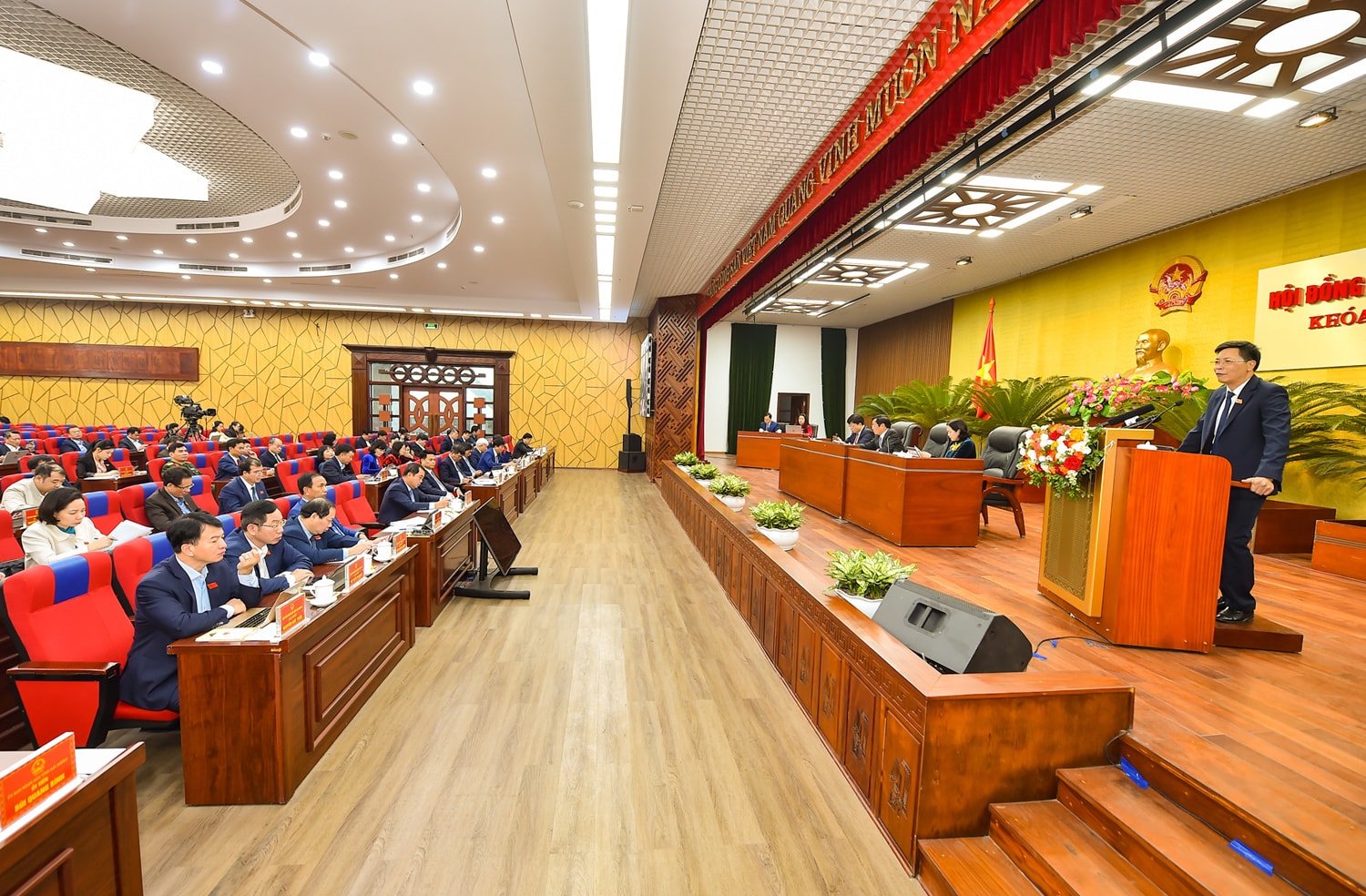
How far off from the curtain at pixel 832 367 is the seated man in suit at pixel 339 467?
11224 mm

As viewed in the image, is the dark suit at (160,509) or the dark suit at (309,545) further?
the dark suit at (160,509)

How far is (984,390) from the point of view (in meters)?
8.56

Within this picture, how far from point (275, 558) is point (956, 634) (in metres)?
3.41

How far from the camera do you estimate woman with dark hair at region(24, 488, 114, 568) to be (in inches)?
130

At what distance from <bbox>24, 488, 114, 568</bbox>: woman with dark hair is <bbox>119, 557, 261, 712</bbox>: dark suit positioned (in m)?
1.69

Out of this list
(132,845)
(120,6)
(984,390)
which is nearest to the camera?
(132,845)

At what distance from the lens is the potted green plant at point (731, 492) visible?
5.51m

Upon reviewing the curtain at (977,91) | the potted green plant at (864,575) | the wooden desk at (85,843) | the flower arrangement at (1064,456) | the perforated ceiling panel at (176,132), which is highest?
the perforated ceiling panel at (176,132)

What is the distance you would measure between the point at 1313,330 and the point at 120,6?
32.9ft

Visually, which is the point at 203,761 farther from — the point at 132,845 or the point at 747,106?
the point at 747,106

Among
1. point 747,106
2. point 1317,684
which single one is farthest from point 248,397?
point 1317,684

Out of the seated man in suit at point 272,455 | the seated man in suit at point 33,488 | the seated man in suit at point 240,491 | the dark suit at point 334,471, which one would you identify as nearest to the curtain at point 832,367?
the dark suit at point 334,471

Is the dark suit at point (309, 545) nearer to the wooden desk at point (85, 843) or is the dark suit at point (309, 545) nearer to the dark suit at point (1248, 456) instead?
the wooden desk at point (85, 843)

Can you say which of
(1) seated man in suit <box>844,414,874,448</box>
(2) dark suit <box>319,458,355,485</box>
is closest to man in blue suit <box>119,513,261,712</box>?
(2) dark suit <box>319,458,355,485</box>
